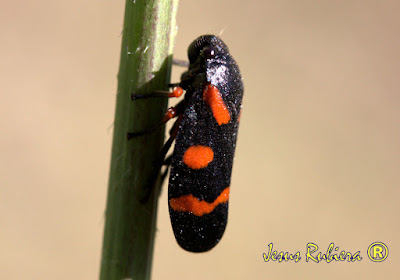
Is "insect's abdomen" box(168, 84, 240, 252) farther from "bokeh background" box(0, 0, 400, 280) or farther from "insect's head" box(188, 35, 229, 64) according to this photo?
"bokeh background" box(0, 0, 400, 280)

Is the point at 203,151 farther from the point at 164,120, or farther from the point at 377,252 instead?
the point at 377,252

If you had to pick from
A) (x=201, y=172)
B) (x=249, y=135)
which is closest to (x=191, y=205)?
(x=201, y=172)

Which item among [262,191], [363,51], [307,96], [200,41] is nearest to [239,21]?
[307,96]

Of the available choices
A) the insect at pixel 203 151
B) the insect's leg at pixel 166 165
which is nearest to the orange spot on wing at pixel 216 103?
the insect at pixel 203 151

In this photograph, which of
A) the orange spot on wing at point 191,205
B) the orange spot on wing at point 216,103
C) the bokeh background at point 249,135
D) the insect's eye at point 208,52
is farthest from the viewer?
the bokeh background at point 249,135

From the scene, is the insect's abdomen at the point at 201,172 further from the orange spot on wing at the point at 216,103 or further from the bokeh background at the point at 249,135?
the bokeh background at the point at 249,135

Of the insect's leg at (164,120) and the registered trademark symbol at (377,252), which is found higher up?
the insect's leg at (164,120)

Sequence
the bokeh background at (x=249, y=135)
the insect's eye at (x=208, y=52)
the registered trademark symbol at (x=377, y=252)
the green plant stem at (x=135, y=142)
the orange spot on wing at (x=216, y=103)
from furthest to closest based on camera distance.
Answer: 1. the bokeh background at (x=249, y=135)
2. the registered trademark symbol at (x=377, y=252)
3. the insect's eye at (x=208, y=52)
4. the orange spot on wing at (x=216, y=103)
5. the green plant stem at (x=135, y=142)
